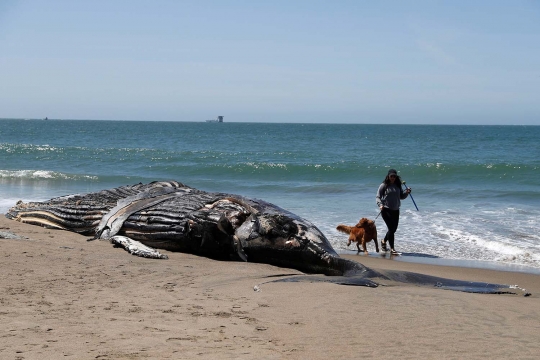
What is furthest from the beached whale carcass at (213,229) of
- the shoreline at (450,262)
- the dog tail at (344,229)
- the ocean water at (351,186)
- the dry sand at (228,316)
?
the ocean water at (351,186)

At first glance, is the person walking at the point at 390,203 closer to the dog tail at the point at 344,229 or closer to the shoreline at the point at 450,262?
the shoreline at the point at 450,262

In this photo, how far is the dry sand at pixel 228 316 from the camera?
4.13 metres

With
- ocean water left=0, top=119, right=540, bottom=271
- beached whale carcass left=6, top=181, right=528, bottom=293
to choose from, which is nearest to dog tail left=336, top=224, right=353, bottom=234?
ocean water left=0, top=119, right=540, bottom=271

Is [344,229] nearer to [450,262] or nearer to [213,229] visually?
[450,262]

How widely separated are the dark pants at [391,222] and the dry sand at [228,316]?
3881 millimetres

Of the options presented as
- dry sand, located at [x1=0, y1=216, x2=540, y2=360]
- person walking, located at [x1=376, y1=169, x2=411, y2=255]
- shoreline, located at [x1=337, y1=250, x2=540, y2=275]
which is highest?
person walking, located at [x1=376, y1=169, x2=411, y2=255]

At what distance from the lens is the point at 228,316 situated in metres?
5.00

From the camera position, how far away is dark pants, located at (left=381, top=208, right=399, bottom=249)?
10.6 m

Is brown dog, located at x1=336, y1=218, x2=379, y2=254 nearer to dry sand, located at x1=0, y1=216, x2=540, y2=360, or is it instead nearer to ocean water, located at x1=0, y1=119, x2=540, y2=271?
ocean water, located at x1=0, y1=119, x2=540, y2=271

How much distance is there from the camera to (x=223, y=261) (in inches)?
311

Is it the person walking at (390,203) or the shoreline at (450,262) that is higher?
the person walking at (390,203)

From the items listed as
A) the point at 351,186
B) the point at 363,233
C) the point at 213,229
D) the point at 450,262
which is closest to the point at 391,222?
the point at 363,233

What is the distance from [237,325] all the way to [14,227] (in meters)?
6.17

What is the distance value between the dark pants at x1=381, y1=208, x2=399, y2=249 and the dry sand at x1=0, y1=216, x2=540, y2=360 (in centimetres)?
388
